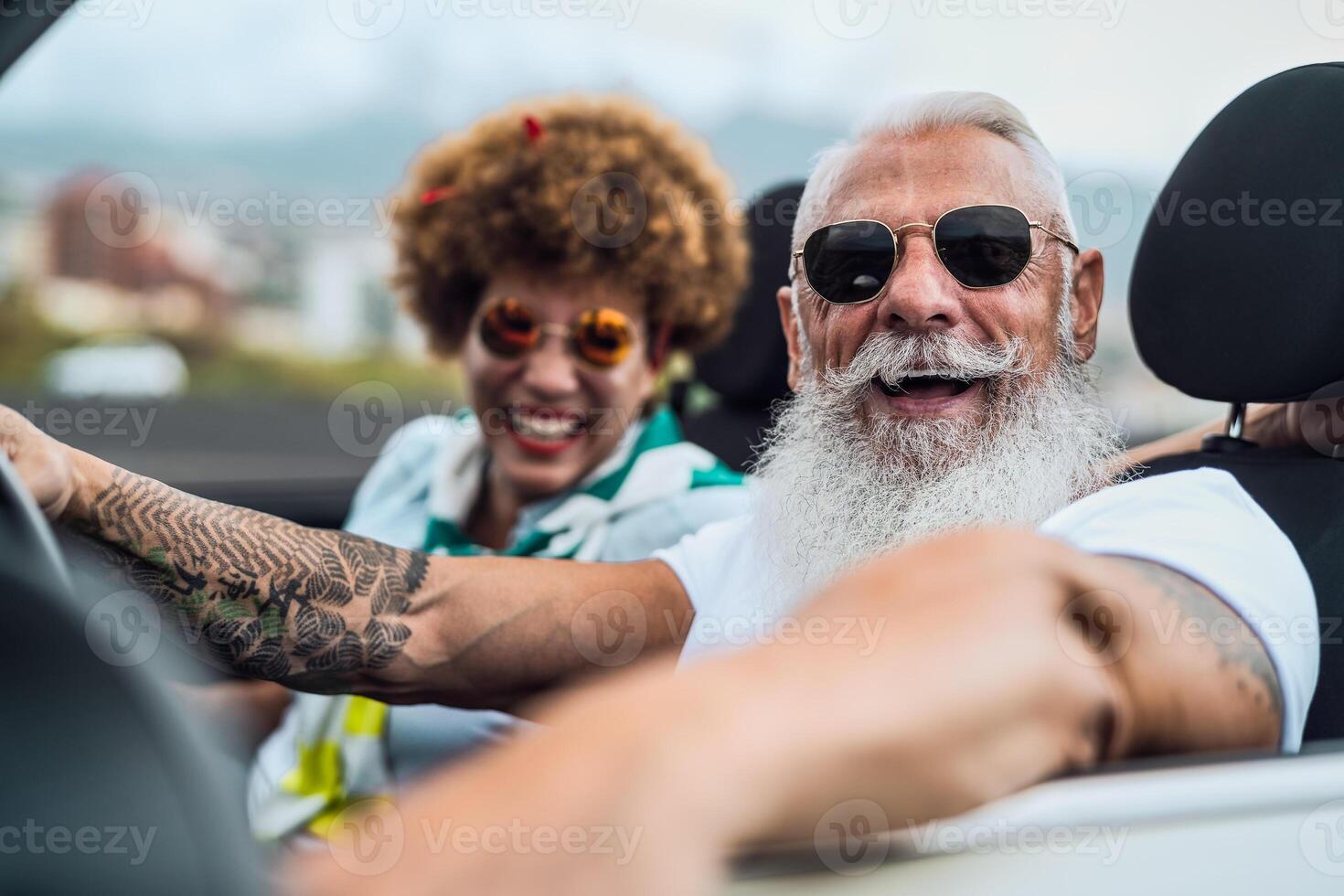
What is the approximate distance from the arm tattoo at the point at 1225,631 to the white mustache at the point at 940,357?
0.56m

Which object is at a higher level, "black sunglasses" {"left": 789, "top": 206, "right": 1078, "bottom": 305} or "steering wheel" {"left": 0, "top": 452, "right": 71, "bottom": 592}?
"black sunglasses" {"left": 789, "top": 206, "right": 1078, "bottom": 305}

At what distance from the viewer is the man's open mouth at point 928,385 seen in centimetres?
171

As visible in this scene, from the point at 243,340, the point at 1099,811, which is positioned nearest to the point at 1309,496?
the point at 1099,811

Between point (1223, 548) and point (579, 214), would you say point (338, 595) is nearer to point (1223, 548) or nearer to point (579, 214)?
point (579, 214)

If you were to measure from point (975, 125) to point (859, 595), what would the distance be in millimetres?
1052

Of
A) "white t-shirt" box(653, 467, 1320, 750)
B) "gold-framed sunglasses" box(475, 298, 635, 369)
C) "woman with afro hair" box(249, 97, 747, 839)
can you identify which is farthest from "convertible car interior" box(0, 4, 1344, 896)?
"gold-framed sunglasses" box(475, 298, 635, 369)

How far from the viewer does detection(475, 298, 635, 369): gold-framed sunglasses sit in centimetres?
266

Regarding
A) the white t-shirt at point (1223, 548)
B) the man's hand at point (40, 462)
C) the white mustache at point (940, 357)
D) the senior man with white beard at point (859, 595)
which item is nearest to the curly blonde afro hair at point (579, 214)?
the senior man with white beard at point (859, 595)

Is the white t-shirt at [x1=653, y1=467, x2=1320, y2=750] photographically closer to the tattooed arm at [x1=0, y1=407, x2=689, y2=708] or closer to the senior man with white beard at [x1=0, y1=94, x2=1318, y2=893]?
the senior man with white beard at [x1=0, y1=94, x2=1318, y2=893]

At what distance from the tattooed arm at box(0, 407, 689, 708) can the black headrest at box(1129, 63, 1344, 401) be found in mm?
960

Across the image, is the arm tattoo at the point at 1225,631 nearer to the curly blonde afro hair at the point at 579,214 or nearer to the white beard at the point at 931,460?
the white beard at the point at 931,460

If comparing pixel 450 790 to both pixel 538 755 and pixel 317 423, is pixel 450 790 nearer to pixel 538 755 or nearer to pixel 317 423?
pixel 538 755

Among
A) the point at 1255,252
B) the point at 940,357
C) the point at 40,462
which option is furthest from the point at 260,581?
the point at 1255,252

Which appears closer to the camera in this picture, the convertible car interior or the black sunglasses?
the convertible car interior
